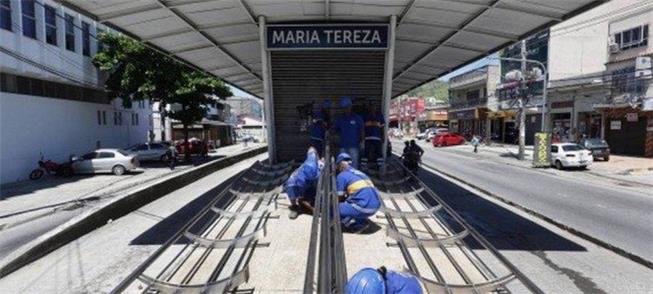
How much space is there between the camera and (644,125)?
32.1m

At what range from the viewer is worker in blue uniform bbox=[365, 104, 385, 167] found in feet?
45.9

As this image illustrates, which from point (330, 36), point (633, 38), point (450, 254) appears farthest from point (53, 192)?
point (633, 38)

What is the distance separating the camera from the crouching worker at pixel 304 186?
365 inches

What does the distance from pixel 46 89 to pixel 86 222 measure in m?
20.2

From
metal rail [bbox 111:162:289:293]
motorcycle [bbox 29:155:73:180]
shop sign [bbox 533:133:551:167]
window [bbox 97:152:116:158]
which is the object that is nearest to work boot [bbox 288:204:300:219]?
metal rail [bbox 111:162:289:293]

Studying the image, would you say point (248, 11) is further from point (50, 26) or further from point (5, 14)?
point (50, 26)

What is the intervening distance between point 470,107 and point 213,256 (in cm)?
5699

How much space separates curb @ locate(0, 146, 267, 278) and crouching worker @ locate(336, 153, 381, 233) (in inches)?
200

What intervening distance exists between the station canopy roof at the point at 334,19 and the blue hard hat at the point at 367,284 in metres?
7.50

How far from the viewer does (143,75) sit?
101ft

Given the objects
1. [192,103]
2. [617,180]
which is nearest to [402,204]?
[617,180]

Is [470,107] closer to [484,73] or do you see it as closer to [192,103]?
[484,73]

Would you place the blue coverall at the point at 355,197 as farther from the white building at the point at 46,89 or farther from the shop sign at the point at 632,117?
the shop sign at the point at 632,117

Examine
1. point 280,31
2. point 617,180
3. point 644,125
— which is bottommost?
point 617,180
